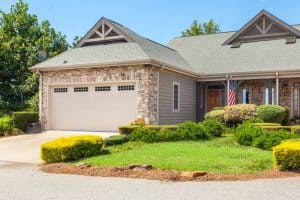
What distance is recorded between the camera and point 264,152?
42.0 ft

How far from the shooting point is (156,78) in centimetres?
1953

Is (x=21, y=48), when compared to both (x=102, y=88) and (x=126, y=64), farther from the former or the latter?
(x=126, y=64)

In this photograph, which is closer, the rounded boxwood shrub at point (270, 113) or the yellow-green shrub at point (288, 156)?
the yellow-green shrub at point (288, 156)

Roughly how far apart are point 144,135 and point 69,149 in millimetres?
3947

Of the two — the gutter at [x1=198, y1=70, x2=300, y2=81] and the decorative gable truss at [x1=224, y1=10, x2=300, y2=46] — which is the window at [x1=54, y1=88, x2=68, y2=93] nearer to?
the gutter at [x1=198, y1=70, x2=300, y2=81]

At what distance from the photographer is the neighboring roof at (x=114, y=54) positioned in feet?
64.6

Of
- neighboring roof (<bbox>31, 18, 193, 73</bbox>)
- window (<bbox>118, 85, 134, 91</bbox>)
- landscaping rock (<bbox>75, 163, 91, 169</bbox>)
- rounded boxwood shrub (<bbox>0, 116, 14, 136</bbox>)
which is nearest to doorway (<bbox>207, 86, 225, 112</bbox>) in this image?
neighboring roof (<bbox>31, 18, 193, 73</bbox>)

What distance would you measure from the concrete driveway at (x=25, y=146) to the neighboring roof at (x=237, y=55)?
8.43 m

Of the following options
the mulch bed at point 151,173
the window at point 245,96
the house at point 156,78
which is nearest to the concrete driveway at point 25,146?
the house at point 156,78

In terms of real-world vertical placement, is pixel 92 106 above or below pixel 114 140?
above

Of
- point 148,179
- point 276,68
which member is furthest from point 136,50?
point 148,179

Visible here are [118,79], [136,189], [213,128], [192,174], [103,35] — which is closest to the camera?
[136,189]

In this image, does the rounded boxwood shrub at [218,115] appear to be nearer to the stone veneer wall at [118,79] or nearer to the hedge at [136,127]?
the stone veneer wall at [118,79]

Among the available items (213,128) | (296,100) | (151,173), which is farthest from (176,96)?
(151,173)
